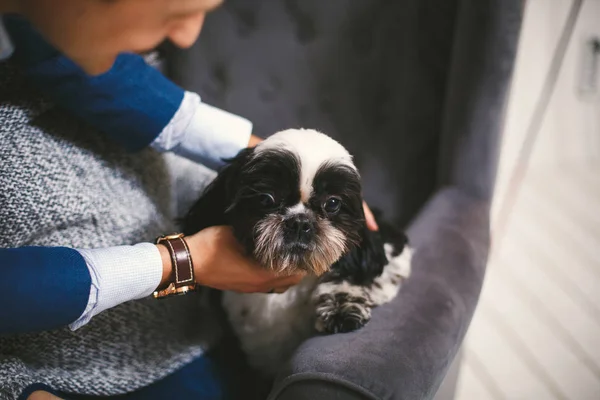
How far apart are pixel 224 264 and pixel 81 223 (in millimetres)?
290

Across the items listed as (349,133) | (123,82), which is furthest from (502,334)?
(123,82)

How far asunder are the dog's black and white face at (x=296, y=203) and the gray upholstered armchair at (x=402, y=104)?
166mm

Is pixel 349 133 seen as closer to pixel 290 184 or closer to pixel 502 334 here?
pixel 290 184

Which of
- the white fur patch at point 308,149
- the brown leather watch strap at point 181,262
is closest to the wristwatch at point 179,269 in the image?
the brown leather watch strap at point 181,262

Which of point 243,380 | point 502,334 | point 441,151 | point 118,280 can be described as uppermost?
point 118,280

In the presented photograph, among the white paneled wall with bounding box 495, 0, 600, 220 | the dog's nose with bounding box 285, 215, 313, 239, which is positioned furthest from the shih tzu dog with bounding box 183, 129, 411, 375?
the white paneled wall with bounding box 495, 0, 600, 220

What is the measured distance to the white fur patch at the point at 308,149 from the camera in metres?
0.93

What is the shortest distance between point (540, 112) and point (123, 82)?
4.24ft

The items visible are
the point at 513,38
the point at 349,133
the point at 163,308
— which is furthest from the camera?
the point at 349,133

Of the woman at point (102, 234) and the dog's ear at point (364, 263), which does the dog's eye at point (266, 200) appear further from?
the dog's ear at point (364, 263)

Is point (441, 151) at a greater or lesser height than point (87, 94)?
lesser

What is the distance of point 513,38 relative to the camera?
4.00 feet

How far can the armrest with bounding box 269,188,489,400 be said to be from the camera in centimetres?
81

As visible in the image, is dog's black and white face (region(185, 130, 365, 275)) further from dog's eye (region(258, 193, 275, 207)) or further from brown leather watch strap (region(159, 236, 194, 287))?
brown leather watch strap (region(159, 236, 194, 287))
